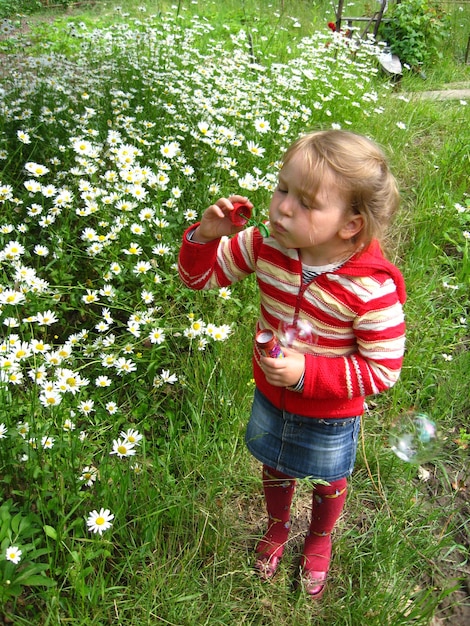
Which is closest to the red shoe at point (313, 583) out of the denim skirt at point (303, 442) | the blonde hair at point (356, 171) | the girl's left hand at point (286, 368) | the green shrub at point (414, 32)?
the denim skirt at point (303, 442)

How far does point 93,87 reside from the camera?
3.75m

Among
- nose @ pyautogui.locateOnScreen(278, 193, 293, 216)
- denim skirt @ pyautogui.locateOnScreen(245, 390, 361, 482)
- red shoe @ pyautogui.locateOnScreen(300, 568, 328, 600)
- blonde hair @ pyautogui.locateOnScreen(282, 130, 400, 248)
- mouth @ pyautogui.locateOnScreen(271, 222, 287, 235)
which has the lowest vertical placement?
red shoe @ pyautogui.locateOnScreen(300, 568, 328, 600)

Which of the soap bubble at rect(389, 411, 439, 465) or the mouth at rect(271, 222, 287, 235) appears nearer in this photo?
the mouth at rect(271, 222, 287, 235)

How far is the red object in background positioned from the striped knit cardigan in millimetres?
84

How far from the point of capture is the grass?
169 centimetres

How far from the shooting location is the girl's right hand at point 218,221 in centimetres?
154

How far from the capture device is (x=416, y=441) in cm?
198

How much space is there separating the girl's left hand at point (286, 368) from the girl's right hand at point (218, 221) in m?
0.36

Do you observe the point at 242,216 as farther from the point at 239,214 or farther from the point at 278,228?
the point at 278,228

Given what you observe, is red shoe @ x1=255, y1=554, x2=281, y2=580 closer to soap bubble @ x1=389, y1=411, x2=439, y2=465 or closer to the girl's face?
soap bubble @ x1=389, y1=411, x2=439, y2=465

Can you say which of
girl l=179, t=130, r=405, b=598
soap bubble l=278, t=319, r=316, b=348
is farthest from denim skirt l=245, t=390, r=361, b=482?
soap bubble l=278, t=319, r=316, b=348

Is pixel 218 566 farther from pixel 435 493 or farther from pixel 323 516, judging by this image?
pixel 435 493

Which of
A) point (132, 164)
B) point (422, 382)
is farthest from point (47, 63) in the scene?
point (422, 382)

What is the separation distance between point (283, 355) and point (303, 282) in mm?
204
